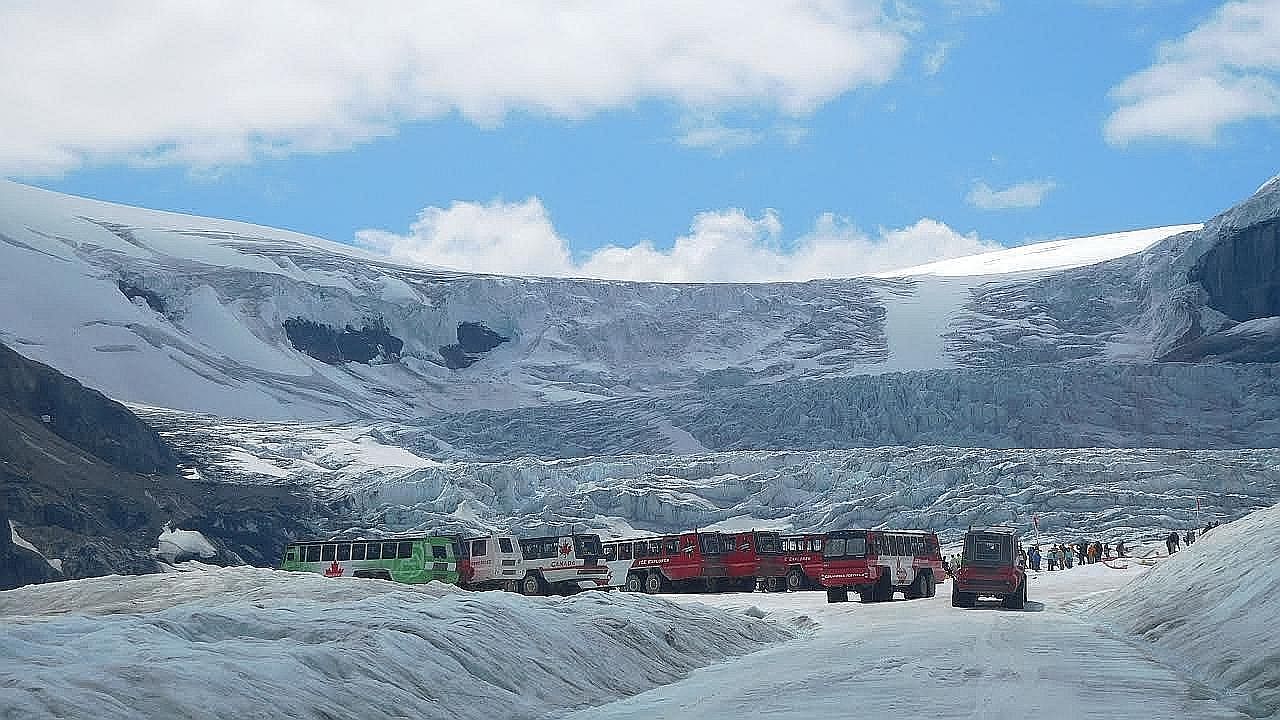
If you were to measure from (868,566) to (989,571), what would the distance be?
3724mm

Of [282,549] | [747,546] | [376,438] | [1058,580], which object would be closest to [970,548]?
[747,546]

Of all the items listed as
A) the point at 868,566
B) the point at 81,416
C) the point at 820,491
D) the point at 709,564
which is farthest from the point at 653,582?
the point at 81,416

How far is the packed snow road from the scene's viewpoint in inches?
444

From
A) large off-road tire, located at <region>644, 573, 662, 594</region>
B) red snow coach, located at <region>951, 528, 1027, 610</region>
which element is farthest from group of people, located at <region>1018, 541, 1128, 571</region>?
red snow coach, located at <region>951, 528, 1027, 610</region>

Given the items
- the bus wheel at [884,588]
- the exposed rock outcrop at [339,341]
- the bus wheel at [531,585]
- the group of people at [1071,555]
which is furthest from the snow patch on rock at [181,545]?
the exposed rock outcrop at [339,341]

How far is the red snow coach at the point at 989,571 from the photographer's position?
25406 mm

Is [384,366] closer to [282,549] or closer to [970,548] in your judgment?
[282,549]

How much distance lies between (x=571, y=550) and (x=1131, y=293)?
82.2 meters

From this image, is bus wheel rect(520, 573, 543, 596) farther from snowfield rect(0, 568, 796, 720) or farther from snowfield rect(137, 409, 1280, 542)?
snowfield rect(137, 409, 1280, 542)

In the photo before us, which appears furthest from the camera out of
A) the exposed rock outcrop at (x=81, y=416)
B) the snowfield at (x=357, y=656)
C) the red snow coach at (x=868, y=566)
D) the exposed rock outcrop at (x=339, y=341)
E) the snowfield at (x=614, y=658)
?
the exposed rock outcrop at (x=339, y=341)

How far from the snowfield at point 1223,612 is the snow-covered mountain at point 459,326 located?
72448 mm

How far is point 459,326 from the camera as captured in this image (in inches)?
3991

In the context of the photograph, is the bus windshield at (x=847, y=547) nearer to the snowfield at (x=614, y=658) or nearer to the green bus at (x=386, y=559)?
the snowfield at (x=614, y=658)

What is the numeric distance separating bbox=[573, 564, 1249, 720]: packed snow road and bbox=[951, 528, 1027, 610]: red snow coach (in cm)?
322
